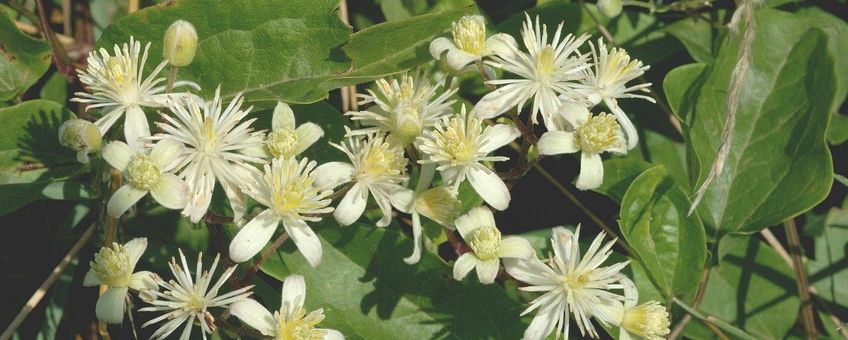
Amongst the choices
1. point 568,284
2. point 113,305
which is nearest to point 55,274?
point 113,305

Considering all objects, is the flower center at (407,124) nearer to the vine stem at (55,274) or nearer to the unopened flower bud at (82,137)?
the unopened flower bud at (82,137)

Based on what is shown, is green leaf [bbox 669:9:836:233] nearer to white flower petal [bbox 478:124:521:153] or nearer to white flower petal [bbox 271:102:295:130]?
white flower petal [bbox 478:124:521:153]

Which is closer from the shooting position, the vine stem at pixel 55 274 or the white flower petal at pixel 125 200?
the white flower petal at pixel 125 200

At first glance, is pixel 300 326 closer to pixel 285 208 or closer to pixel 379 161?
pixel 285 208

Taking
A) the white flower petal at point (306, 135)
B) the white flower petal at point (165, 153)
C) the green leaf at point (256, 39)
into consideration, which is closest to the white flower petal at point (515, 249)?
the white flower petal at point (306, 135)

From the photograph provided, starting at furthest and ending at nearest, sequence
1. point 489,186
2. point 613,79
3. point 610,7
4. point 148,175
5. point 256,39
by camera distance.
Result: point 610,7
point 256,39
point 613,79
point 489,186
point 148,175

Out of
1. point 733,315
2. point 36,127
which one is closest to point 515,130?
point 733,315
